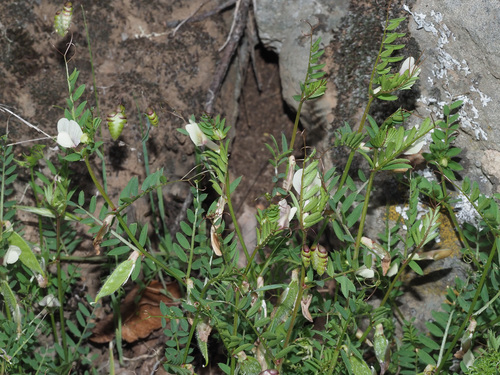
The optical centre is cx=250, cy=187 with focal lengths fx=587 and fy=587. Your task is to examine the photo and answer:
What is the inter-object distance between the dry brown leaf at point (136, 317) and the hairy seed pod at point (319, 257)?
107 centimetres

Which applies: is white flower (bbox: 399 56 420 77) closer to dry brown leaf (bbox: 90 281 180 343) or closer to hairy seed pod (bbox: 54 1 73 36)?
hairy seed pod (bbox: 54 1 73 36)

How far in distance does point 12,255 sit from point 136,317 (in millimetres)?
742

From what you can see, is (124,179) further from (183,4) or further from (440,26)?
(440,26)

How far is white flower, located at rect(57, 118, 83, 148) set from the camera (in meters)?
1.98

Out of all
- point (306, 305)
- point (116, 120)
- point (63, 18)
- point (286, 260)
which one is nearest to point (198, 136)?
point (116, 120)

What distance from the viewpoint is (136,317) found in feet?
9.21

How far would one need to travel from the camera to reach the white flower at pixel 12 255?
2271mm

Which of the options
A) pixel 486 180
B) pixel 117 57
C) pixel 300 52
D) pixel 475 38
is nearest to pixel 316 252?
pixel 486 180

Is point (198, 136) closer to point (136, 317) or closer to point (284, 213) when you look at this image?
point (284, 213)

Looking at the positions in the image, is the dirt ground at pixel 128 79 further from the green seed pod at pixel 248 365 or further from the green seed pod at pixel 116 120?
the green seed pod at pixel 248 365

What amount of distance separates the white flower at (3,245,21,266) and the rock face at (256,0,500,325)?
1.41m

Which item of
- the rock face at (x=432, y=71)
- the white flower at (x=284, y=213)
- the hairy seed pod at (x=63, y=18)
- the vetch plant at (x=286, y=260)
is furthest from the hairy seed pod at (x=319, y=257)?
the hairy seed pod at (x=63, y=18)

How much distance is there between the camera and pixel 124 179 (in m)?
2.86

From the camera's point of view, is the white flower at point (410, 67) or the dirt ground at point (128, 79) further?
the dirt ground at point (128, 79)
